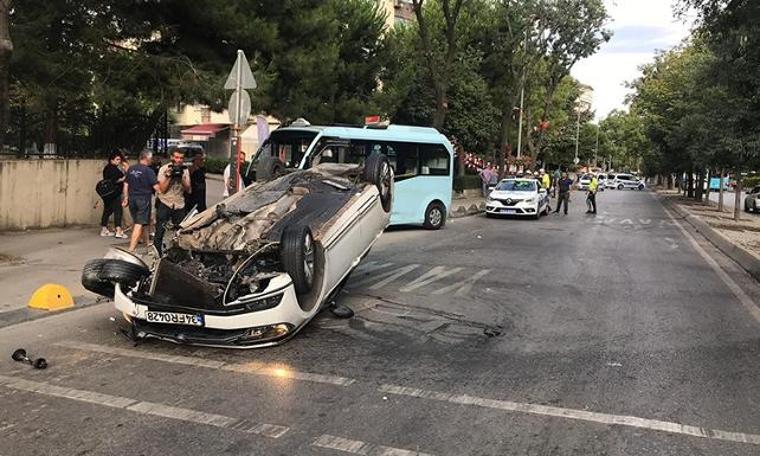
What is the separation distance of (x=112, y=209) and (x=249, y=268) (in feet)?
25.6

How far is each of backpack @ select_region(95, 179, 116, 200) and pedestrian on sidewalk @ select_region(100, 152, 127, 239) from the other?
0.06 ft

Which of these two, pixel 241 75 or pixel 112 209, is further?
pixel 112 209

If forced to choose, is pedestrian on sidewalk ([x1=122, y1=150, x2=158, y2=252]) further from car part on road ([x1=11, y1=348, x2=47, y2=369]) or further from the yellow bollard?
car part on road ([x1=11, y1=348, x2=47, y2=369])

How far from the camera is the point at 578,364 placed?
591cm

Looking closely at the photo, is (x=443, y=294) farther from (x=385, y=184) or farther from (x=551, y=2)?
(x=551, y=2)

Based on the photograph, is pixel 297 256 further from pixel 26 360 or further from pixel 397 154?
pixel 397 154

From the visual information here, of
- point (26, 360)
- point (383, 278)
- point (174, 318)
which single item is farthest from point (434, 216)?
point (26, 360)

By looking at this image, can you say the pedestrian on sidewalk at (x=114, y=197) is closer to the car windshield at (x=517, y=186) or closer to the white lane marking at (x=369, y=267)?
the white lane marking at (x=369, y=267)

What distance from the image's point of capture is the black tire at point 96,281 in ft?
21.7

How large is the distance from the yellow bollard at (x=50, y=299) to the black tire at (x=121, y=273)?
4.59 ft

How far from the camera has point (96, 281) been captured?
6.68 metres

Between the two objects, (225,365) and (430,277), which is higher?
(430,277)

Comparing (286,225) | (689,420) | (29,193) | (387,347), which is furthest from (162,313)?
(29,193)

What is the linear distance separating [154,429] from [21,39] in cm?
1029
